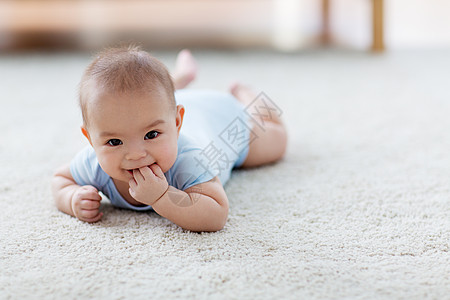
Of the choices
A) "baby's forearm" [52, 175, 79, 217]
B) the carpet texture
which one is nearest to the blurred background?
the carpet texture

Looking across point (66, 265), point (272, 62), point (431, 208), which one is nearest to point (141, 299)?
point (66, 265)

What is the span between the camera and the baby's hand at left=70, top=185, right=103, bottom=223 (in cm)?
81

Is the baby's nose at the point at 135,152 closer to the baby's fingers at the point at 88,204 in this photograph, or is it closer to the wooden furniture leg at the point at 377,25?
the baby's fingers at the point at 88,204

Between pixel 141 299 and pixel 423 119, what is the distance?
37.3 inches

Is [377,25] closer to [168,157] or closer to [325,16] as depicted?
[325,16]

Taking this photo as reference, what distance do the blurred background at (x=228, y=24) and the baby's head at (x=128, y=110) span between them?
5.33 feet

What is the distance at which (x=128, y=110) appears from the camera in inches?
28.6

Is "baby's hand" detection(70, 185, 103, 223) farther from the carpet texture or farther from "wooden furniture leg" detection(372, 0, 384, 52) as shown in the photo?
"wooden furniture leg" detection(372, 0, 384, 52)

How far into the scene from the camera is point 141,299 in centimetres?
61

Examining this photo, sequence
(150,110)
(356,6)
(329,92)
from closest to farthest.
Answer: (150,110)
(329,92)
(356,6)

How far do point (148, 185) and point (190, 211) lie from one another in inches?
2.7

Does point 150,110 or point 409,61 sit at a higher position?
point 150,110

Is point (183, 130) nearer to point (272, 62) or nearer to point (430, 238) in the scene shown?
point (430, 238)

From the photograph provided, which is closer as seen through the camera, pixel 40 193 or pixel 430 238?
pixel 430 238
